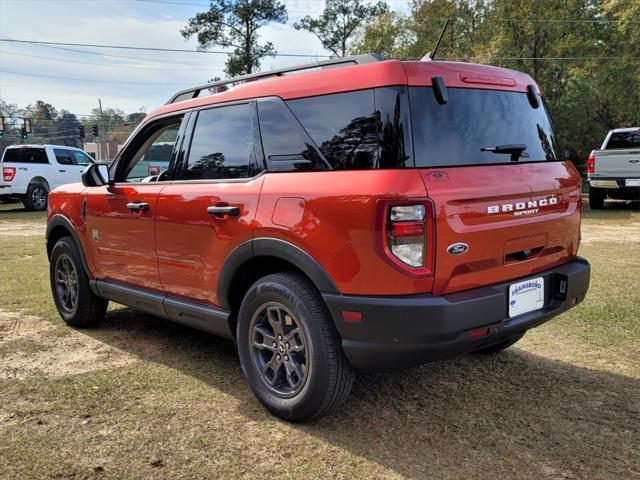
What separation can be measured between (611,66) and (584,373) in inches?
1008

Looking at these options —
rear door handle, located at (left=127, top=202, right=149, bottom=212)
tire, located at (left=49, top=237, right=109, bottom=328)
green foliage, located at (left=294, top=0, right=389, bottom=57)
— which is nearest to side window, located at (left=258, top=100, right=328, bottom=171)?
rear door handle, located at (left=127, top=202, right=149, bottom=212)

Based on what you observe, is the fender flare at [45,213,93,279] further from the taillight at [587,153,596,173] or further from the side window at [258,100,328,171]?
the taillight at [587,153,596,173]

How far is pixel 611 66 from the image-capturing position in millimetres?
25016

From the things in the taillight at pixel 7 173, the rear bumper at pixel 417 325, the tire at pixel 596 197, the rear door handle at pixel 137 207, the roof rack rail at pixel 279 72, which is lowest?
the tire at pixel 596 197

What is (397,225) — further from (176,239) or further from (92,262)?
(92,262)

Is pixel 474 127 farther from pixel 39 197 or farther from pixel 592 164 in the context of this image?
pixel 39 197

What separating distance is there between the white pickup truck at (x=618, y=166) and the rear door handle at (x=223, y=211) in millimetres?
12479

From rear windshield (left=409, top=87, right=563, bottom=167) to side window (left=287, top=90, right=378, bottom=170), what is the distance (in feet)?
0.69

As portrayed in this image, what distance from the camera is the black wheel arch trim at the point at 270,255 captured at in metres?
2.73

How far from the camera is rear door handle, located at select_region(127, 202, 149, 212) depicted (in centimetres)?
385

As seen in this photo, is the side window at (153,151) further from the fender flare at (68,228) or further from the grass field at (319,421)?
the grass field at (319,421)

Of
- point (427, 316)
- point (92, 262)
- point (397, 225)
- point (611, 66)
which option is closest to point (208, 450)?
point (427, 316)

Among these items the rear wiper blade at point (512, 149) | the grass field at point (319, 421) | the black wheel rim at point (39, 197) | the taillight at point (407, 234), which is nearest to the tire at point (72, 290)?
the grass field at point (319, 421)

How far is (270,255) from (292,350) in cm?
52
